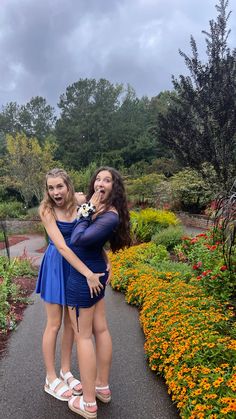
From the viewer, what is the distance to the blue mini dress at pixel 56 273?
8.93 feet

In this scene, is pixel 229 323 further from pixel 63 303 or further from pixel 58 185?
pixel 58 185

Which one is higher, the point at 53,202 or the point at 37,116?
the point at 37,116

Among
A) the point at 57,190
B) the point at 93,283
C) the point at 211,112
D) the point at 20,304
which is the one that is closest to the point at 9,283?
the point at 20,304

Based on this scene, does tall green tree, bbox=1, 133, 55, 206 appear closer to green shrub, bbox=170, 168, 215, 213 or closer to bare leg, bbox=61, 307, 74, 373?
green shrub, bbox=170, 168, 215, 213

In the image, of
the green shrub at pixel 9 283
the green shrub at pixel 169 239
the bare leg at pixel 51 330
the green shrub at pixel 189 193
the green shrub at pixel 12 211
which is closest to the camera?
the bare leg at pixel 51 330

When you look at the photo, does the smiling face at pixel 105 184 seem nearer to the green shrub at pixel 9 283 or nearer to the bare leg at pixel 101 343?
the bare leg at pixel 101 343

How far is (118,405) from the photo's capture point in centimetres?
282

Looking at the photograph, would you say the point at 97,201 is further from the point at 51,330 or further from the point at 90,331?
the point at 51,330

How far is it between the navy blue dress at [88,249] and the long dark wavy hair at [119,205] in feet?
0.43

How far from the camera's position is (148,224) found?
1044 cm

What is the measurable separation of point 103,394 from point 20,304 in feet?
10.0

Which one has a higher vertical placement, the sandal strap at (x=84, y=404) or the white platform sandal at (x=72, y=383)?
the sandal strap at (x=84, y=404)

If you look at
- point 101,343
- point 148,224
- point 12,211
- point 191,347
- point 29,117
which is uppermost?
point 29,117

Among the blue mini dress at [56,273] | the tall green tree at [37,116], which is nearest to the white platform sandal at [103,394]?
the blue mini dress at [56,273]
